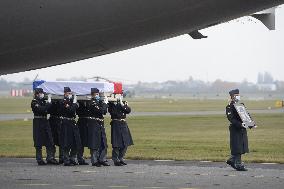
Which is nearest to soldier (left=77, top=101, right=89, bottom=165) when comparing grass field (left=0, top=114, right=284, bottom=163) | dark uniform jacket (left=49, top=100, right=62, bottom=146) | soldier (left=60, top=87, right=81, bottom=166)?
soldier (left=60, top=87, right=81, bottom=166)

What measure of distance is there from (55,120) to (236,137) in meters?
4.95

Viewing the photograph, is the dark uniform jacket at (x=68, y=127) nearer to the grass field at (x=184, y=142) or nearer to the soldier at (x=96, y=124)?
the soldier at (x=96, y=124)

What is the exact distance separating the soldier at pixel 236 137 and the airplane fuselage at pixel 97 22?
27.4ft

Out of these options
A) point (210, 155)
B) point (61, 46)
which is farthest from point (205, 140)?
point (61, 46)

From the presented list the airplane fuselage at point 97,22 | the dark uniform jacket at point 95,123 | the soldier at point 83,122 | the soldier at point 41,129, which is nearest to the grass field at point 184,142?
the soldier at point 83,122

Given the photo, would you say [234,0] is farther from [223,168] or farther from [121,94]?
[121,94]

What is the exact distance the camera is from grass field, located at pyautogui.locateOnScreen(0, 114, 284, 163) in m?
20.9

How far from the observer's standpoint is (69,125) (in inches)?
704

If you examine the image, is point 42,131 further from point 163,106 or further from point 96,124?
point 163,106

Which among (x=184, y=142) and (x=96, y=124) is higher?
(x=96, y=124)

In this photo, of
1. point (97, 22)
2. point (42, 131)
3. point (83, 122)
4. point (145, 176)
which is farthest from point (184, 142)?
point (97, 22)

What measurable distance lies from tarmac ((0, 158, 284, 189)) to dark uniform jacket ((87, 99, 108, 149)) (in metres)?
0.65

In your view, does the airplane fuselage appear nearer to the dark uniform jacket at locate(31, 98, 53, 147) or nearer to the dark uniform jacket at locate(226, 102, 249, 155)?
the dark uniform jacket at locate(226, 102, 249, 155)

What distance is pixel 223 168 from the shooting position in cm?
1747
